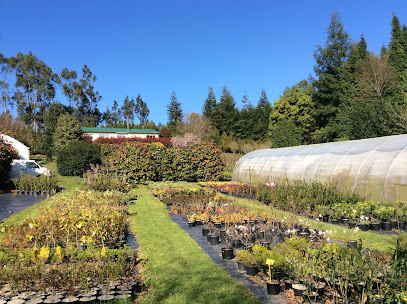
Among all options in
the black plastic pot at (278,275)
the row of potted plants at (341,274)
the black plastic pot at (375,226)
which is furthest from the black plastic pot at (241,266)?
the black plastic pot at (375,226)

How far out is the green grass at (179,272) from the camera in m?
3.88

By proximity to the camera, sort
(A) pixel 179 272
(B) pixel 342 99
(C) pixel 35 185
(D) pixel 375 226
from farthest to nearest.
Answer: (B) pixel 342 99 → (C) pixel 35 185 → (D) pixel 375 226 → (A) pixel 179 272

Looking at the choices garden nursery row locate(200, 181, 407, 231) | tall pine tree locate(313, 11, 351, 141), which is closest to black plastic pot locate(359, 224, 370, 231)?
garden nursery row locate(200, 181, 407, 231)

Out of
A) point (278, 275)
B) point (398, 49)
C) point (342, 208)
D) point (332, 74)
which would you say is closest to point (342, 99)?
point (332, 74)

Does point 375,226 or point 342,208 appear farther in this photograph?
point 342,208

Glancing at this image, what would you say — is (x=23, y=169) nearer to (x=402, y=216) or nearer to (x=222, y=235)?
(x=222, y=235)

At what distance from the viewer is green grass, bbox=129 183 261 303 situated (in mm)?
3883

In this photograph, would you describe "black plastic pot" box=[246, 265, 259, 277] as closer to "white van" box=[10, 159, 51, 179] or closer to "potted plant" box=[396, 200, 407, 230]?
"potted plant" box=[396, 200, 407, 230]

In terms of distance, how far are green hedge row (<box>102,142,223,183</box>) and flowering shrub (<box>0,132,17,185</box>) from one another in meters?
5.24

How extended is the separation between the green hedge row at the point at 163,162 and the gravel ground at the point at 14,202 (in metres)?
4.45

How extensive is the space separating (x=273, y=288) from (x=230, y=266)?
1301 mm

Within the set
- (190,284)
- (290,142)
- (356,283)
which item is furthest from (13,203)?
(290,142)

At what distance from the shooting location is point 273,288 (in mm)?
3885

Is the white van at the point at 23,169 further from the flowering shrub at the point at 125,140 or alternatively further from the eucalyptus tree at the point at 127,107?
the eucalyptus tree at the point at 127,107
